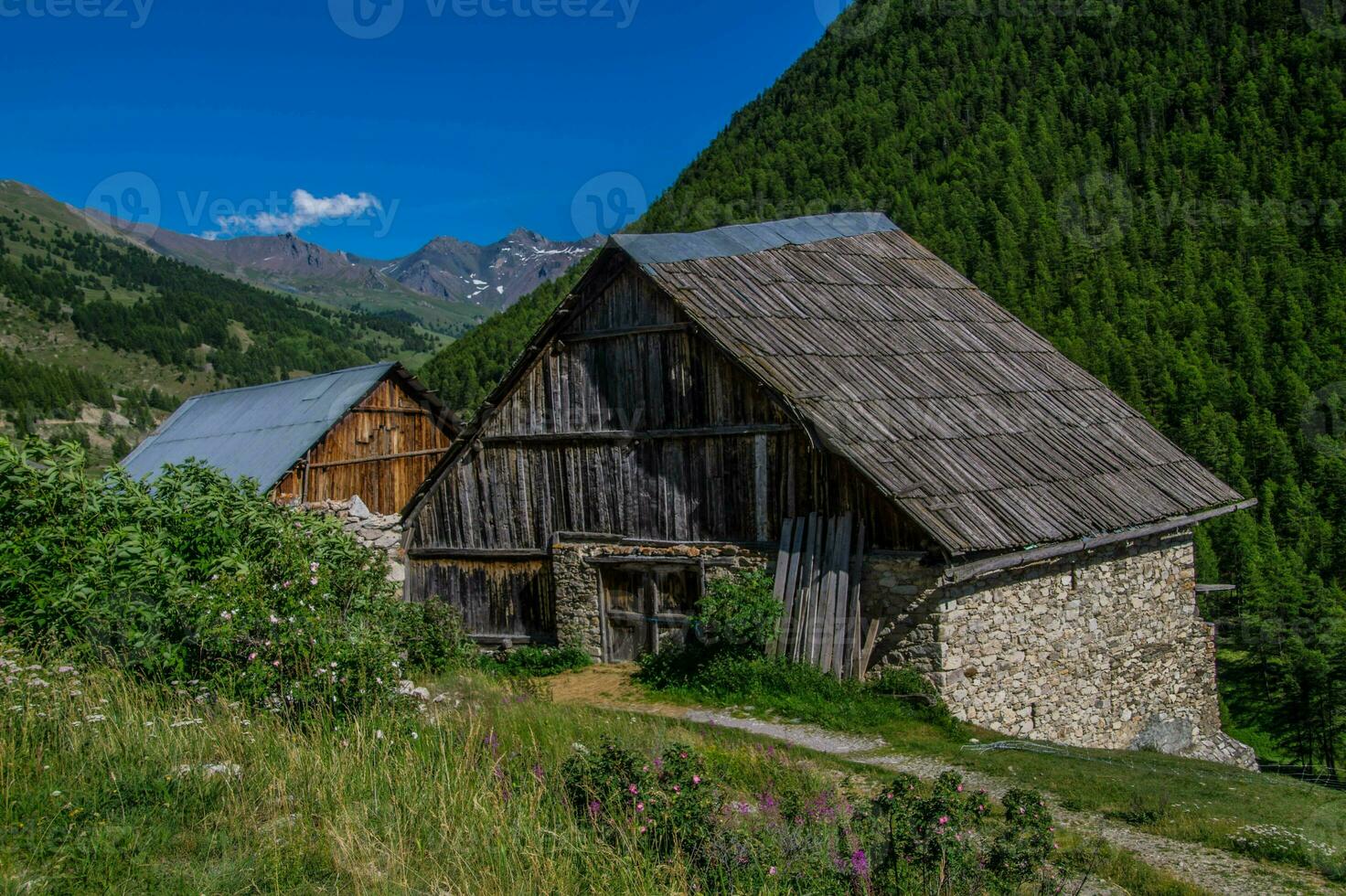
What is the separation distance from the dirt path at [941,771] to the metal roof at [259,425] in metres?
12.6

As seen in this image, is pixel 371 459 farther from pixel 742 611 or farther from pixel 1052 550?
pixel 1052 550

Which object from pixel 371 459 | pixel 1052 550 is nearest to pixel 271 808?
pixel 1052 550

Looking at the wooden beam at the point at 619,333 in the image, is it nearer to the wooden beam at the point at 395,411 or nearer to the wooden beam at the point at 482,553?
the wooden beam at the point at 482,553

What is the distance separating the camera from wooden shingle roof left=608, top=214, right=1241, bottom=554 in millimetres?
12336

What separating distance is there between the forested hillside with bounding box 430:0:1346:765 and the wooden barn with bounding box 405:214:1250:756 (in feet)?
67.7

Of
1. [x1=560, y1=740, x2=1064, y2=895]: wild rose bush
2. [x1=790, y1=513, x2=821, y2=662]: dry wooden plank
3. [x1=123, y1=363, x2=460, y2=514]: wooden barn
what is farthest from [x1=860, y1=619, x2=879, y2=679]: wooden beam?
[x1=123, y1=363, x2=460, y2=514]: wooden barn

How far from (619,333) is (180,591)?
8.54m

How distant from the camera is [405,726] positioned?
22.0 ft

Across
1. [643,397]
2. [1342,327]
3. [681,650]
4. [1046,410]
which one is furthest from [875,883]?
[1342,327]

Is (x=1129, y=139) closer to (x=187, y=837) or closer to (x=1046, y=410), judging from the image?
(x=1046, y=410)

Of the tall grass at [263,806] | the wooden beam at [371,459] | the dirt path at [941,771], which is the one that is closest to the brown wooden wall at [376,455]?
the wooden beam at [371,459]

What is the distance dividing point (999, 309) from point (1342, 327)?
42028mm

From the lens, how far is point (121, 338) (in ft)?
429

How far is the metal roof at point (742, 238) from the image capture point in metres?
15.1
